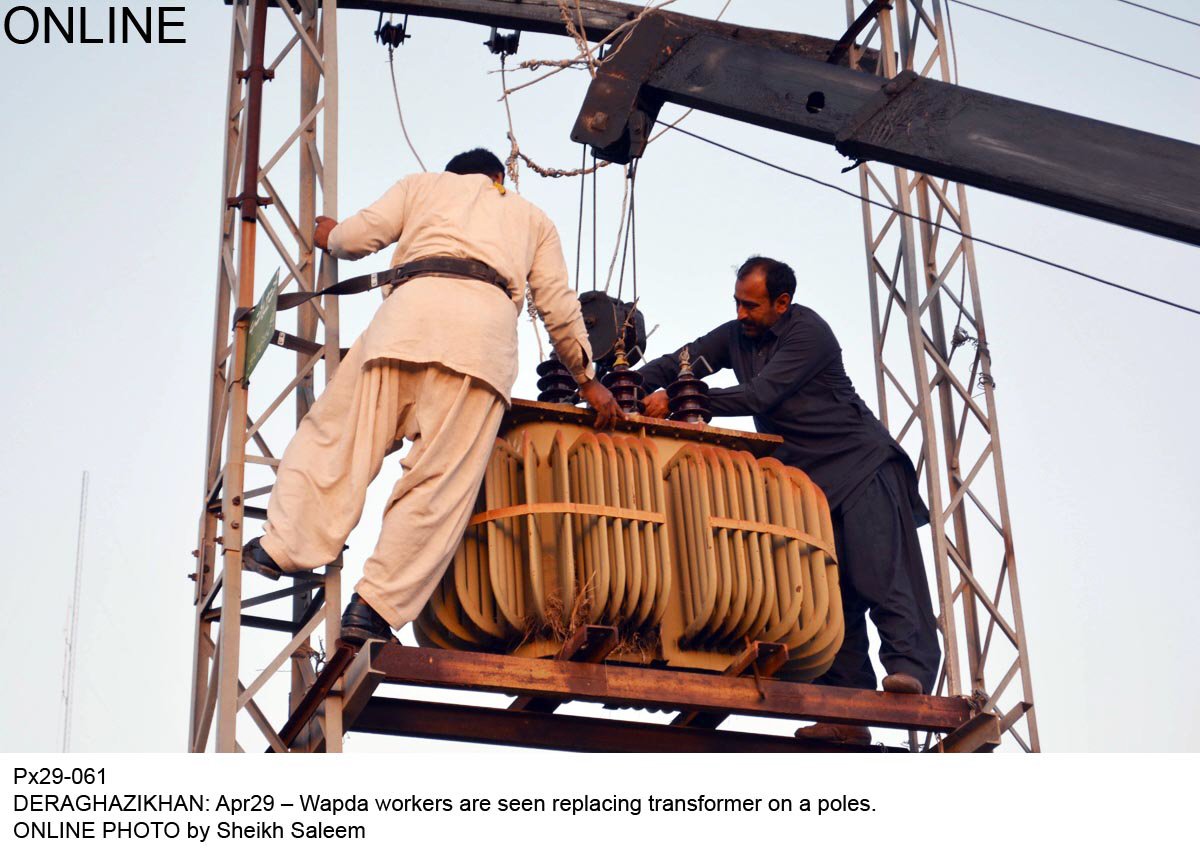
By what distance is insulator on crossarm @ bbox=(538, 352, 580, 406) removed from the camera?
33.0 feet

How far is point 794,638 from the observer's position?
9.57m

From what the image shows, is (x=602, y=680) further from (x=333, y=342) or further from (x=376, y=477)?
(x=333, y=342)

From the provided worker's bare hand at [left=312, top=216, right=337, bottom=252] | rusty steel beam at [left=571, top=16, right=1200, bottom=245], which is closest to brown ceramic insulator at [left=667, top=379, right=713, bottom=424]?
rusty steel beam at [left=571, top=16, right=1200, bottom=245]

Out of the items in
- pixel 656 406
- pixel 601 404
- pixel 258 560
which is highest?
pixel 656 406

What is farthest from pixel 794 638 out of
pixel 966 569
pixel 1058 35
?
pixel 1058 35

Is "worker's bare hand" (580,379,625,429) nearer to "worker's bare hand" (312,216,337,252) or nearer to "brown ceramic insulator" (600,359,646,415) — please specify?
"brown ceramic insulator" (600,359,646,415)

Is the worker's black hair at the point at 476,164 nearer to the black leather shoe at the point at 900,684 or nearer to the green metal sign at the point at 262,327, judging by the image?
the green metal sign at the point at 262,327

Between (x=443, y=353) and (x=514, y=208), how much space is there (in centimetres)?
97

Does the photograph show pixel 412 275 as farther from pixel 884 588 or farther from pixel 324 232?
pixel 884 588

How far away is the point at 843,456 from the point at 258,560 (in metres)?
3.41

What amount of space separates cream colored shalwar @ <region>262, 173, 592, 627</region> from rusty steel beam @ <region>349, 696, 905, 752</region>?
2.37 ft

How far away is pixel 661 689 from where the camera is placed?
29.7 feet

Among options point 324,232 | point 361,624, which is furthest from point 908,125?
point 361,624

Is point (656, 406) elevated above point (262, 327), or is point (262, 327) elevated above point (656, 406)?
point (656, 406)
